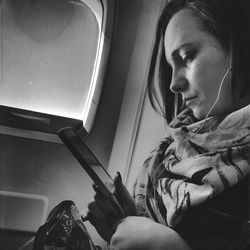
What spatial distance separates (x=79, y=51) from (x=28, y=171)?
44 centimetres

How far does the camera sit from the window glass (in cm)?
136

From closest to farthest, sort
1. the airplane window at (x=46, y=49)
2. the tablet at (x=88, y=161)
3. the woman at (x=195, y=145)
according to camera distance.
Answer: the woman at (x=195, y=145), the tablet at (x=88, y=161), the airplane window at (x=46, y=49)

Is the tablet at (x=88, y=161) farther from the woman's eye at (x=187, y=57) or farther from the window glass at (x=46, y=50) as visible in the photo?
the woman's eye at (x=187, y=57)

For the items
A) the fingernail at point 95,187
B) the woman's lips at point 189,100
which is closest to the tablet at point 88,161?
the fingernail at point 95,187

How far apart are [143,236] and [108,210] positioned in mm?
132

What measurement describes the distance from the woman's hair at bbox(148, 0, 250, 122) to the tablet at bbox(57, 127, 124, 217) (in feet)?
0.84

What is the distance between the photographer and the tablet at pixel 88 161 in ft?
3.77

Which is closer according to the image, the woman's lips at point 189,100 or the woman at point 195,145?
the woman at point 195,145

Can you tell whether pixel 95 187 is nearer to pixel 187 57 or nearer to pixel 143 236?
pixel 143 236

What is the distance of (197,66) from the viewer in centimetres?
117

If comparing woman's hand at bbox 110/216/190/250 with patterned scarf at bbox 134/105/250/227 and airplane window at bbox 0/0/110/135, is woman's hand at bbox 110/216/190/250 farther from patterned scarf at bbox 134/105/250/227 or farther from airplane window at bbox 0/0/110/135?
airplane window at bbox 0/0/110/135

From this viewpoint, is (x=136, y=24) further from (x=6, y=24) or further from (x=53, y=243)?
(x=53, y=243)

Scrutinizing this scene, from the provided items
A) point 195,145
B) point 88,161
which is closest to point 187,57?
point 195,145

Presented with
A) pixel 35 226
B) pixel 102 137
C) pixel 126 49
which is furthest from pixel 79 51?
pixel 35 226
